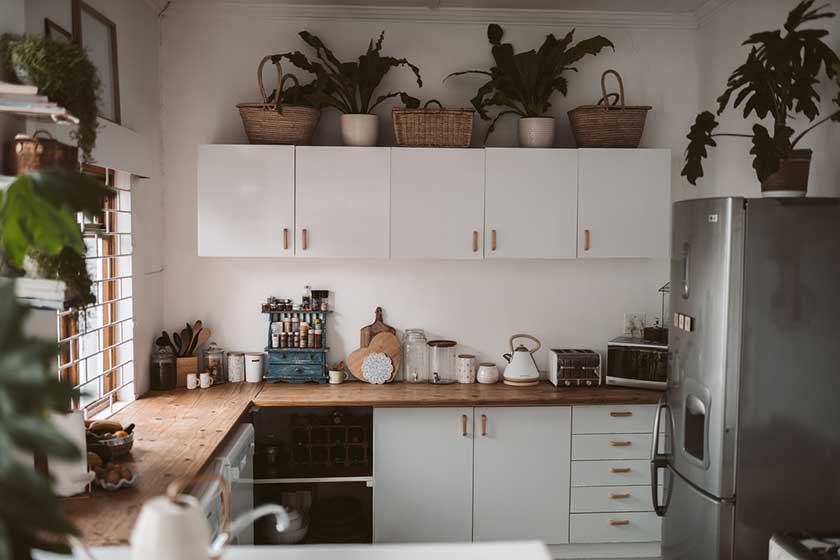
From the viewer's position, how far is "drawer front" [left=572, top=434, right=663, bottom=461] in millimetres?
3676

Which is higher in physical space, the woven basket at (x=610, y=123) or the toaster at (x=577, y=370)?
the woven basket at (x=610, y=123)

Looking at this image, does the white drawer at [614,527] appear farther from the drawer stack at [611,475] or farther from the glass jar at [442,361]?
the glass jar at [442,361]

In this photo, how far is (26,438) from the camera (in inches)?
33.9

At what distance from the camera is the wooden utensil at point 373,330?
4020 millimetres

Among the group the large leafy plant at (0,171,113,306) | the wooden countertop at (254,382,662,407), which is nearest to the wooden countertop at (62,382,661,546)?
the wooden countertop at (254,382,662,407)

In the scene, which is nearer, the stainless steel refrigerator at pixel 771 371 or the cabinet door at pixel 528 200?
the stainless steel refrigerator at pixel 771 371

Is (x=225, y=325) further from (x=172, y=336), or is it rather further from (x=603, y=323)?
(x=603, y=323)

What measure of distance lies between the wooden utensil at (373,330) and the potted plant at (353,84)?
992 millimetres

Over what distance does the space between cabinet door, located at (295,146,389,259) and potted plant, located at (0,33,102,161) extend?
167 centimetres

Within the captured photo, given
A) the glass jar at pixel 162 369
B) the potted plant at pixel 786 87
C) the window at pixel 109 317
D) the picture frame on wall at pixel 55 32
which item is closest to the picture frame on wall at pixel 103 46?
the picture frame on wall at pixel 55 32

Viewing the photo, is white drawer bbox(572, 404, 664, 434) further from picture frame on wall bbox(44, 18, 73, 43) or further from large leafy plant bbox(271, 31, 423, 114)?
picture frame on wall bbox(44, 18, 73, 43)

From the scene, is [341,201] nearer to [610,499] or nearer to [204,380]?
[204,380]

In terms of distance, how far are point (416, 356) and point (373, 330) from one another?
29 cm

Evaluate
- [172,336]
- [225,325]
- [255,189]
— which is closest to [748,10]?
[255,189]
